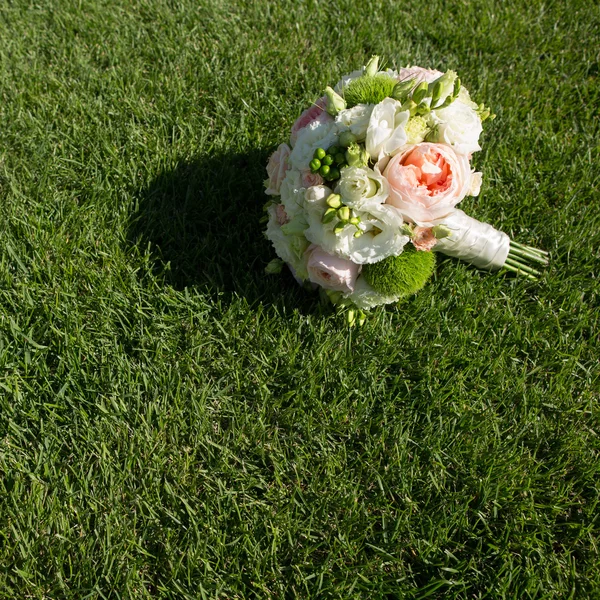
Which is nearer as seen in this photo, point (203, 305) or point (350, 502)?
point (350, 502)

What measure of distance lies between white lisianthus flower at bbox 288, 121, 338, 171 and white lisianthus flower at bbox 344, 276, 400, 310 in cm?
43

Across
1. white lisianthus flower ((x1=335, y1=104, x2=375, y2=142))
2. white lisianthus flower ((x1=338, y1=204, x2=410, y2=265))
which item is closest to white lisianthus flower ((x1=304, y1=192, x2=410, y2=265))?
white lisianthus flower ((x1=338, y1=204, x2=410, y2=265))

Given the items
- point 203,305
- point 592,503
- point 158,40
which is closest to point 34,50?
point 158,40

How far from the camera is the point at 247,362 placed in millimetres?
2369

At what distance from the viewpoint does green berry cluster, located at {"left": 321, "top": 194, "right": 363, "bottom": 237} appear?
77.3 inches

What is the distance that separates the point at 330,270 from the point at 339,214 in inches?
8.2

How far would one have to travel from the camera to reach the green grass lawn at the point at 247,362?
200cm

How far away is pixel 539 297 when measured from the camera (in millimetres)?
2609

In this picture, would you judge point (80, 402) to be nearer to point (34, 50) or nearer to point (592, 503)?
point (592, 503)

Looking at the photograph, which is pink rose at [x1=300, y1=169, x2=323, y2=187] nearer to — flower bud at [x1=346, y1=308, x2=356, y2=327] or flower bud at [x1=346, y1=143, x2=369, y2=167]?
flower bud at [x1=346, y1=143, x2=369, y2=167]

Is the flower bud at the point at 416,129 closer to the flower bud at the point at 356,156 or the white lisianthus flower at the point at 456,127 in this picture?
the white lisianthus flower at the point at 456,127

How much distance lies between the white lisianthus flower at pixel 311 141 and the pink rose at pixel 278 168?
0.35 ft

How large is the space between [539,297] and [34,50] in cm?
268

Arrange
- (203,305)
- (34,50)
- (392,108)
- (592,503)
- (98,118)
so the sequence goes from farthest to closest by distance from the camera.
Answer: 1. (34,50)
2. (98,118)
3. (203,305)
4. (592,503)
5. (392,108)
